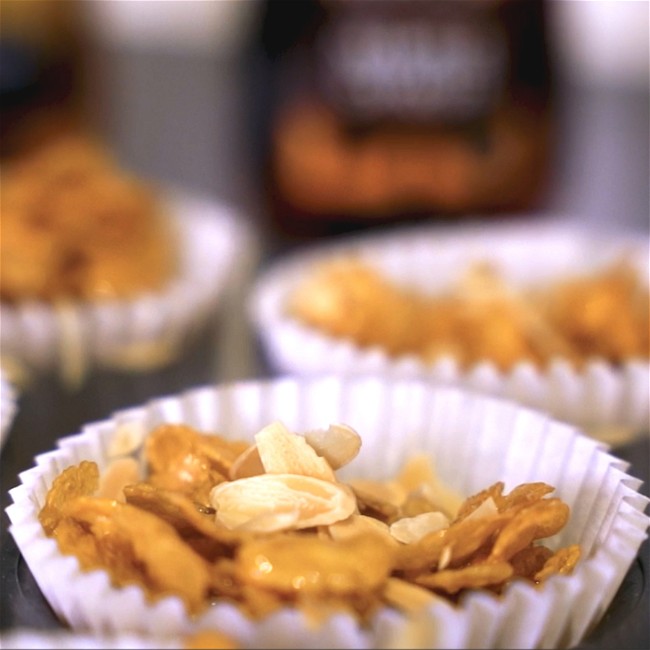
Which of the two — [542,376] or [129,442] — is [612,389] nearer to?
[542,376]

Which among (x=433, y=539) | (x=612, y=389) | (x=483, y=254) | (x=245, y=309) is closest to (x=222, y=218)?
(x=245, y=309)

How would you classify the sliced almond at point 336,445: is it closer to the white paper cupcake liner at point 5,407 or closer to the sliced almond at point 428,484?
the sliced almond at point 428,484

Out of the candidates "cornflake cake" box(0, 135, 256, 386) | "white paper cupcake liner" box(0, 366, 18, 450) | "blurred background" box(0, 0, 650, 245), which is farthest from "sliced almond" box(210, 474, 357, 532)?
"blurred background" box(0, 0, 650, 245)

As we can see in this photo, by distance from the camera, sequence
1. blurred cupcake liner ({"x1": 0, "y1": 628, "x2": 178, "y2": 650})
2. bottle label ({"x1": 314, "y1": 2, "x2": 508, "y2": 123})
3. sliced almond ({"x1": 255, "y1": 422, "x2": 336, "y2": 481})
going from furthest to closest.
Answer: bottle label ({"x1": 314, "y1": 2, "x2": 508, "y2": 123}) → sliced almond ({"x1": 255, "y1": 422, "x2": 336, "y2": 481}) → blurred cupcake liner ({"x1": 0, "y1": 628, "x2": 178, "y2": 650})

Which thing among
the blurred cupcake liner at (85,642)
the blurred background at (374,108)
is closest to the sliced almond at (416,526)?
the blurred cupcake liner at (85,642)

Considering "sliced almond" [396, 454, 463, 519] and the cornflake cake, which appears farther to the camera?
the cornflake cake

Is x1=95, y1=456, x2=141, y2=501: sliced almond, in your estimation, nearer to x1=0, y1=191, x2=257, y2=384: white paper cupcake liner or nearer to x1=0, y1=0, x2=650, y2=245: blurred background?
x1=0, y1=191, x2=257, y2=384: white paper cupcake liner

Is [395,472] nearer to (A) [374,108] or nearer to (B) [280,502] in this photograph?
(B) [280,502]
